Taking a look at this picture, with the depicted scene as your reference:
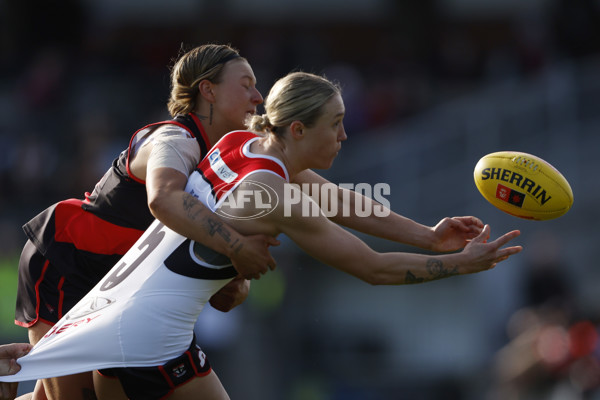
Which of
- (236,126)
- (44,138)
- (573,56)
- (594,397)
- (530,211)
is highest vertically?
(236,126)

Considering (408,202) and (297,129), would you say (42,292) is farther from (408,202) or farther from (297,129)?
(408,202)

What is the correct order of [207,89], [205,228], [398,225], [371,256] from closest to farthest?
1. [205,228]
2. [371,256]
3. [207,89]
4. [398,225]

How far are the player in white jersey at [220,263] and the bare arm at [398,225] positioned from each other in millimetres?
614

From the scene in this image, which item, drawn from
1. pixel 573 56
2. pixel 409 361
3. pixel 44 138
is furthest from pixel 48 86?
pixel 573 56

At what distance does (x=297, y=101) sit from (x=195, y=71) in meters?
0.94

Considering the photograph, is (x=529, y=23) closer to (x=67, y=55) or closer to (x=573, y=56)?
(x=573, y=56)

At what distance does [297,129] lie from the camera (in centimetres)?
443

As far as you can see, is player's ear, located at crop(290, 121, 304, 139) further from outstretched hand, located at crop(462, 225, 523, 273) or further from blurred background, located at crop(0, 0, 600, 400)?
blurred background, located at crop(0, 0, 600, 400)

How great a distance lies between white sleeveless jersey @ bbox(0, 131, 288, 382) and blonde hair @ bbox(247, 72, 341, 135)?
0.68 feet

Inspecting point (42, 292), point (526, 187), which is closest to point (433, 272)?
point (526, 187)

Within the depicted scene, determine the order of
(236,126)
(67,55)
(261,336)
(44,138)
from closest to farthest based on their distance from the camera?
1. (236,126)
2. (261,336)
3. (44,138)
4. (67,55)

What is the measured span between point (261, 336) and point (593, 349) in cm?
406

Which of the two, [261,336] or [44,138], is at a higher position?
[44,138]

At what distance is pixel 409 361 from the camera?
1198cm
